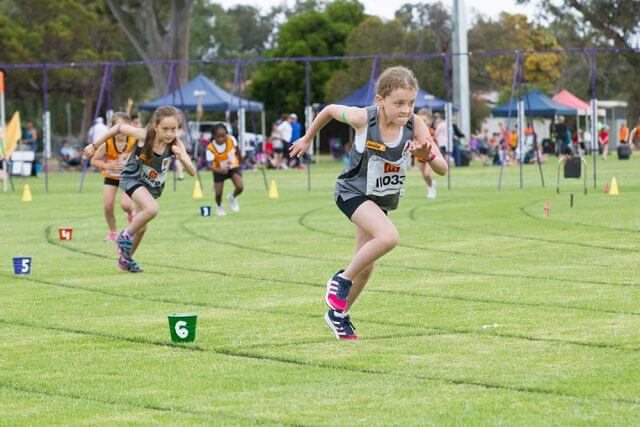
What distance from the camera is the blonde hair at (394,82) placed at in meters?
8.88

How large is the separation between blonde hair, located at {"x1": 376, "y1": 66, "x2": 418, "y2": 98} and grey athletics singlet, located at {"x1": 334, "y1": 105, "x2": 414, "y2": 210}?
0.63 feet

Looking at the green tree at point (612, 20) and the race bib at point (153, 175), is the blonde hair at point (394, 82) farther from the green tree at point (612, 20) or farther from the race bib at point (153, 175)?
the green tree at point (612, 20)

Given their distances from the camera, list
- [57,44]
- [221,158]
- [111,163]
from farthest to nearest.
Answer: [57,44]
[221,158]
[111,163]

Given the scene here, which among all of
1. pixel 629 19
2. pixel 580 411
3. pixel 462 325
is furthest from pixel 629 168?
pixel 580 411

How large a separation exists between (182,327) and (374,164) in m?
1.79

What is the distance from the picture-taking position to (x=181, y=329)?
9.01m

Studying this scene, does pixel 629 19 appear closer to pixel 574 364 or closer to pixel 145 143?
pixel 145 143

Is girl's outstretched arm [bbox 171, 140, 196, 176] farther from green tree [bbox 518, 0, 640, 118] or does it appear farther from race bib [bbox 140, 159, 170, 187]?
green tree [bbox 518, 0, 640, 118]

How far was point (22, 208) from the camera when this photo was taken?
26.3 m

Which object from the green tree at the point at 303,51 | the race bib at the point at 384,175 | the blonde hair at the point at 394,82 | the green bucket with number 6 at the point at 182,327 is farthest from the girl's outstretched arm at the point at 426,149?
the green tree at the point at 303,51

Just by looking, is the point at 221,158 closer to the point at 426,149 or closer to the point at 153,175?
the point at 153,175

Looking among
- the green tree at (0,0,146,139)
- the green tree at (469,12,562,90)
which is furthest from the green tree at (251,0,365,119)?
the green tree at (0,0,146,139)

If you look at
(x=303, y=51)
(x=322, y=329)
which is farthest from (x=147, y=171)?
(x=303, y=51)

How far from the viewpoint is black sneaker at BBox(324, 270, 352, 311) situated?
30.0 ft
